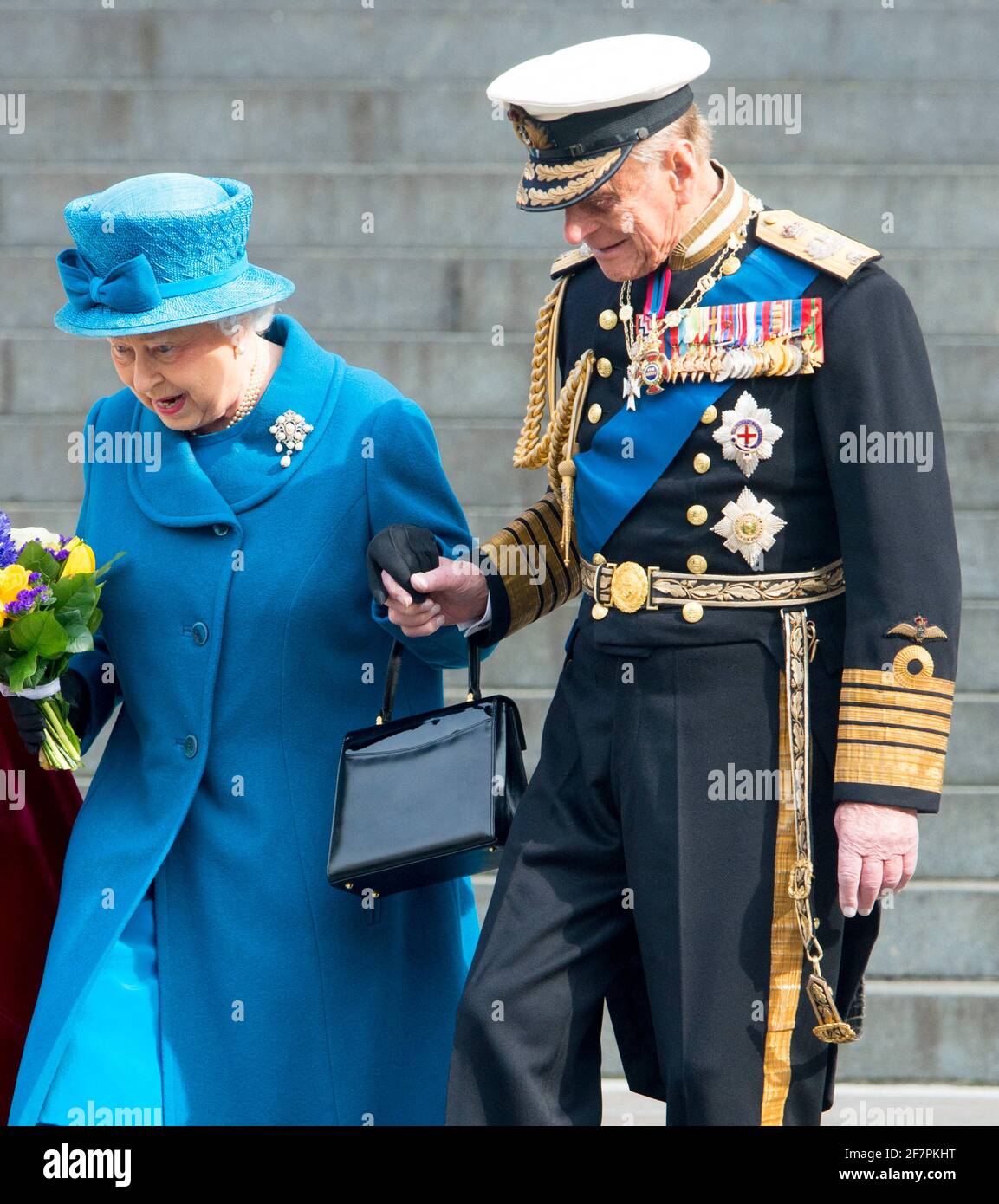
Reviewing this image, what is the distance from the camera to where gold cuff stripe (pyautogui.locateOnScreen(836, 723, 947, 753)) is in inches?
106

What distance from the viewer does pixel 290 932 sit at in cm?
322

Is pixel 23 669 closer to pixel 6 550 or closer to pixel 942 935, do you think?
pixel 6 550

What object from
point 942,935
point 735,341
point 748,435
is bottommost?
point 942,935

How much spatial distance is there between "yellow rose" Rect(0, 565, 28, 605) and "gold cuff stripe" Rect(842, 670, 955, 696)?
4.19ft

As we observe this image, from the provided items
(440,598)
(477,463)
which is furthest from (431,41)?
(440,598)

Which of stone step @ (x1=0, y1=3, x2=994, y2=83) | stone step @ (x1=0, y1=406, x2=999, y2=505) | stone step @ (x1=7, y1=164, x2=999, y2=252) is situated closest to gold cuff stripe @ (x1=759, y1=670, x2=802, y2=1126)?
stone step @ (x1=0, y1=406, x2=999, y2=505)

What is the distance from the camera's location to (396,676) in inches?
127

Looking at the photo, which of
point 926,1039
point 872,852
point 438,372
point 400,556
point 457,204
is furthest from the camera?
point 457,204

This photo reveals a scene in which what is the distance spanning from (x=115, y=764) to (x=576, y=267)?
3.68 ft

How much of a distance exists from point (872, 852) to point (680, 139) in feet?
3.38

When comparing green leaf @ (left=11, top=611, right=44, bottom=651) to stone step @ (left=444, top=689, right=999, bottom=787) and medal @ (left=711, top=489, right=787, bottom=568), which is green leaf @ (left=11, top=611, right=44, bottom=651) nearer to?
medal @ (left=711, top=489, right=787, bottom=568)
